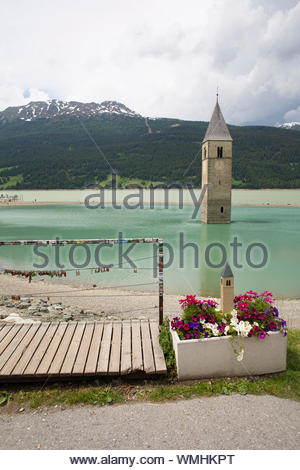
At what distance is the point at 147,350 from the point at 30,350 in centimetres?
165

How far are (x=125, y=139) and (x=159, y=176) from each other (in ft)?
219

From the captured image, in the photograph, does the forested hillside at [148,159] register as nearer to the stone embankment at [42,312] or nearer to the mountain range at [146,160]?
the mountain range at [146,160]

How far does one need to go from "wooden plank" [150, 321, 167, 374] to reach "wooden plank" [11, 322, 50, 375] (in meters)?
1.69

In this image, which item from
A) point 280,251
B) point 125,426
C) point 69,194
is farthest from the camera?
point 69,194

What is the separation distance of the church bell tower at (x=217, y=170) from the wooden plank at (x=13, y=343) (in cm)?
4187

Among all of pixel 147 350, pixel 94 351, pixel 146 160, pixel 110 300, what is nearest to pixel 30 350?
pixel 94 351

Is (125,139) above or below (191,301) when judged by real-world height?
above

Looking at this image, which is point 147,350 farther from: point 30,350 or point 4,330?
point 4,330

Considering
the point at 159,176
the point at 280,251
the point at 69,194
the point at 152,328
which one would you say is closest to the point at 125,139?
the point at 159,176

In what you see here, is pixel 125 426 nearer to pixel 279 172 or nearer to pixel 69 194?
pixel 69 194

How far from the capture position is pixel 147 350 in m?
4.71

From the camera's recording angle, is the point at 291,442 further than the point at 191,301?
No

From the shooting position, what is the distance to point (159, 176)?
132 m

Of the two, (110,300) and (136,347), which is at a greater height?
(136,347)
